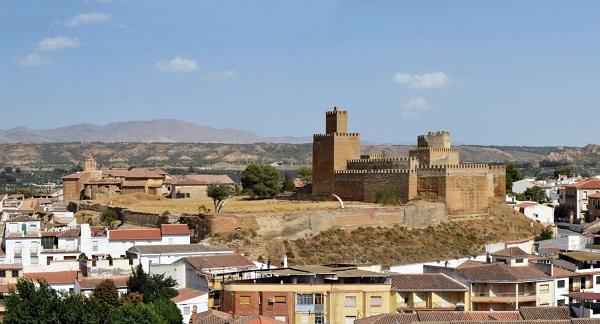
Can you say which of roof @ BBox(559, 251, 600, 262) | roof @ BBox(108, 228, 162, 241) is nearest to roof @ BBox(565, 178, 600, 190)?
roof @ BBox(559, 251, 600, 262)

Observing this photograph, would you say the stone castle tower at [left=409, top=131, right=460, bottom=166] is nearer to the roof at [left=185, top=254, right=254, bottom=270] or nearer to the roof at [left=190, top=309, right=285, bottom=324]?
the roof at [left=185, top=254, right=254, bottom=270]

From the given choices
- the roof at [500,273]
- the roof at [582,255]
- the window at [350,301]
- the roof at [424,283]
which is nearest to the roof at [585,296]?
the roof at [500,273]

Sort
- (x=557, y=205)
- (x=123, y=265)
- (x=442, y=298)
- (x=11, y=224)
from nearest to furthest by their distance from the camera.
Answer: (x=442, y=298), (x=123, y=265), (x=11, y=224), (x=557, y=205)

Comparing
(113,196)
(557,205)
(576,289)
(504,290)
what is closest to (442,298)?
(504,290)

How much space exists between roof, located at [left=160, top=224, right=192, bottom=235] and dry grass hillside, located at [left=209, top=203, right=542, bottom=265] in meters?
1.21

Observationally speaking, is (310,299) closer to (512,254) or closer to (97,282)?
(97,282)

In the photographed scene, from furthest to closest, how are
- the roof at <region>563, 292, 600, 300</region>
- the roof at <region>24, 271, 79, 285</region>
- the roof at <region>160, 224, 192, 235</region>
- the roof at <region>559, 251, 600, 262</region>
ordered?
the roof at <region>160, 224, 192, 235</region>, the roof at <region>559, 251, 600, 262</region>, the roof at <region>24, 271, 79, 285</region>, the roof at <region>563, 292, 600, 300</region>

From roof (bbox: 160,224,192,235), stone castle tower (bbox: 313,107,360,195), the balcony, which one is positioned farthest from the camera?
stone castle tower (bbox: 313,107,360,195)

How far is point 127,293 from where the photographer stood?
30250mm

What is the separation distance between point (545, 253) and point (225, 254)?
1232cm

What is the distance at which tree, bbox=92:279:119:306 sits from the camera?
29.0m

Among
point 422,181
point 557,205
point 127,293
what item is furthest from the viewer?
point 557,205

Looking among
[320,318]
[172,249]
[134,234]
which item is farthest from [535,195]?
[320,318]

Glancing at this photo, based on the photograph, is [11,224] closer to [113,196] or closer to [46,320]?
[46,320]
